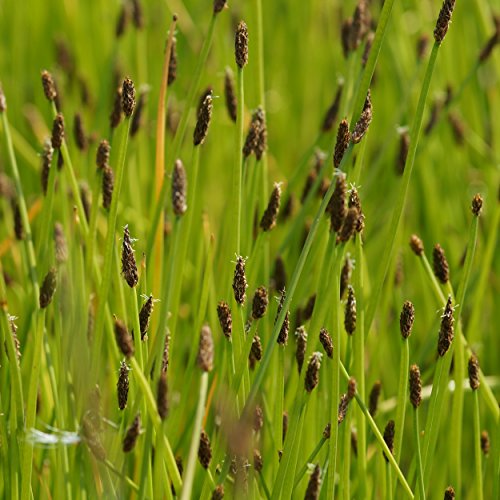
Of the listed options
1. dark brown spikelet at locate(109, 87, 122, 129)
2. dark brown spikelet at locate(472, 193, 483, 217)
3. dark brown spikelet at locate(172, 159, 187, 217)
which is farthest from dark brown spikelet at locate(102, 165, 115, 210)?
dark brown spikelet at locate(472, 193, 483, 217)

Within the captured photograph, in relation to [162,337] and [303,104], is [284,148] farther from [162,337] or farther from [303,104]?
[162,337]

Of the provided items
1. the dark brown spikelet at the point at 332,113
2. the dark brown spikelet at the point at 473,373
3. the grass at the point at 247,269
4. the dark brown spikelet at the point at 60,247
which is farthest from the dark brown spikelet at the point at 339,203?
the dark brown spikelet at the point at 332,113

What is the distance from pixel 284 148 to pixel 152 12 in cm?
72

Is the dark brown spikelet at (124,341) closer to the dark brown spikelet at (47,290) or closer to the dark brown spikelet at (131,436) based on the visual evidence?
the dark brown spikelet at (131,436)

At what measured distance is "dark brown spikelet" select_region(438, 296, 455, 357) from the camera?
1045 millimetres

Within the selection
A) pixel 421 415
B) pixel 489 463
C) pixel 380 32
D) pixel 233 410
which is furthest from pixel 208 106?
pixel 489 463

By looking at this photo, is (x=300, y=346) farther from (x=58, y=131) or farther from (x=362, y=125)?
(x=58, y=131)

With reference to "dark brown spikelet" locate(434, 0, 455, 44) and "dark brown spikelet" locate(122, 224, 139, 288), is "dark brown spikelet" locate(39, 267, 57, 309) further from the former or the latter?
"dark brown spikelet" locate(434, 0, 455, 44)

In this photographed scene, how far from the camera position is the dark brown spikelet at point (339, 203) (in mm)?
926

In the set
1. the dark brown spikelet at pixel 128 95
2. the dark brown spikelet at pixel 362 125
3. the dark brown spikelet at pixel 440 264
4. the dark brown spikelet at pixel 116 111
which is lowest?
the dark brown spikelet at pixel 440 264

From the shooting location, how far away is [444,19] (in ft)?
3.41

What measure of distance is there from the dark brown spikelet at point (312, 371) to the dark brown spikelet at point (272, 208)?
0.64 feet

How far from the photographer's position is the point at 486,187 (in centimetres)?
219

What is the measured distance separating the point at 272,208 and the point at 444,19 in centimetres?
30
